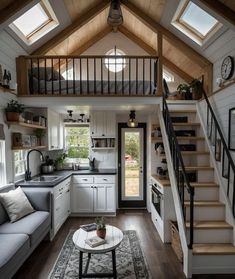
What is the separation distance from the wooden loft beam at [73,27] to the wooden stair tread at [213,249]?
4.53m

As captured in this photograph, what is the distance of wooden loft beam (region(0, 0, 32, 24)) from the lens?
3033 mm

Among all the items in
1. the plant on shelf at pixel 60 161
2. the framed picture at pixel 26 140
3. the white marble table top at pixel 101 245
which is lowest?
the white marble table top at pixel 101 245

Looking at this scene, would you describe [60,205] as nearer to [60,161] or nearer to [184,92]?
[60,161]

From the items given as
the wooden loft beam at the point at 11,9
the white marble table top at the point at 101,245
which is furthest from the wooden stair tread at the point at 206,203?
the wooden loft beam at the point at 11,9

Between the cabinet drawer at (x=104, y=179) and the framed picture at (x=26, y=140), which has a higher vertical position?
the framed picture at (x=26, y=140)

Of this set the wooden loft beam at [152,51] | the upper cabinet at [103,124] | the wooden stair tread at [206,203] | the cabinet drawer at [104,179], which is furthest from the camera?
the wooden loft beam at [152,51]

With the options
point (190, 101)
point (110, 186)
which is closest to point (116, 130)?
point (110, 186)

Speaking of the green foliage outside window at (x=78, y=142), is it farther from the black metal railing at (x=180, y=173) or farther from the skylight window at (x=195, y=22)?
the skylight window at (x=195, y=22)

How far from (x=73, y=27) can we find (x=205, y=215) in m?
4.42

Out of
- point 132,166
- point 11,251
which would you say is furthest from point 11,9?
point 132,166

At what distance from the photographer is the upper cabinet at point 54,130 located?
4.50 meters

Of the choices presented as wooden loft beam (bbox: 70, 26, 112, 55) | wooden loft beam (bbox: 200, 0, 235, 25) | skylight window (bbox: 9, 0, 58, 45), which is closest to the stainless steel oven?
wooden loft beam (bbox: 200, 0, 235, 25)

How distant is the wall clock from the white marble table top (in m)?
3.00

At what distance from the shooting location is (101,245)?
2365mm
